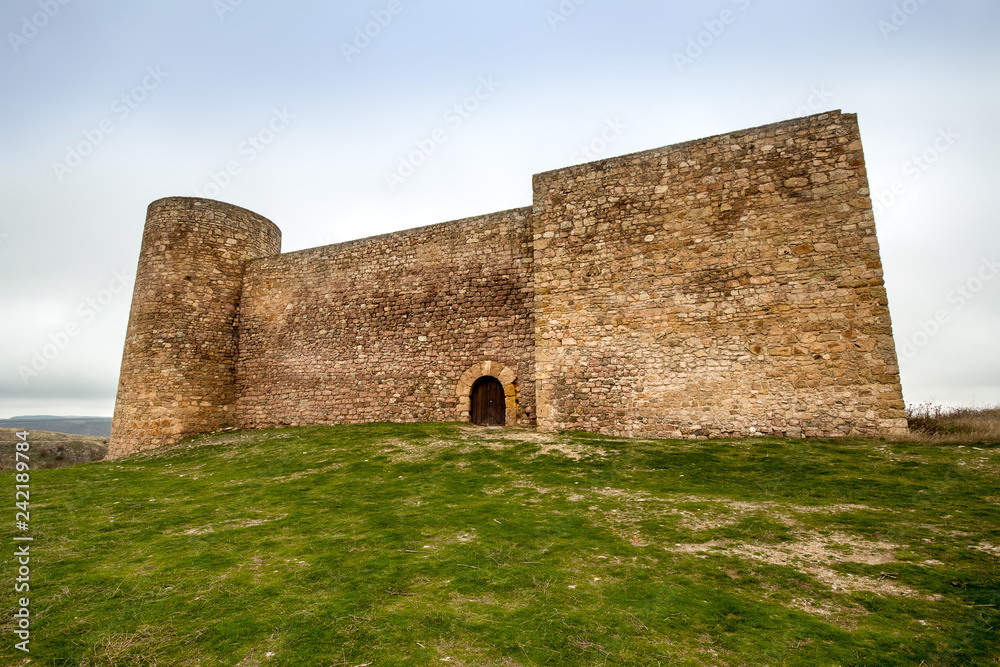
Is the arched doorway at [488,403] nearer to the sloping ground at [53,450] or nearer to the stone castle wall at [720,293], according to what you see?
the stone castle wall at [720,293]

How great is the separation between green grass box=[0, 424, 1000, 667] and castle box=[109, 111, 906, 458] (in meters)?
1.77

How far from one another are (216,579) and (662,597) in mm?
3784

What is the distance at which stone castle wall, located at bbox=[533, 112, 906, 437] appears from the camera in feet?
30.0

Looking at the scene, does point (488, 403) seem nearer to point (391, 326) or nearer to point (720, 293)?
point (391, 326)

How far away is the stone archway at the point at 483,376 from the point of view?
12.5 meters

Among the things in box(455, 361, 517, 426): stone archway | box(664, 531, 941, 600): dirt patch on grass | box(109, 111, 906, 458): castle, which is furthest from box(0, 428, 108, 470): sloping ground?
box(664, 531, 941, 600): dirt patch on grass

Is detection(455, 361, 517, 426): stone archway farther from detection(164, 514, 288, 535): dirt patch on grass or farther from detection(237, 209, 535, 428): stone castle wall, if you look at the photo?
detection(164, 514, 288, 535): dirt patch on grass

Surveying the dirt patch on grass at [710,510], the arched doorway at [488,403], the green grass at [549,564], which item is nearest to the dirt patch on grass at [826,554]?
the green grass at [549,564]

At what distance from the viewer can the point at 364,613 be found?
141 inches

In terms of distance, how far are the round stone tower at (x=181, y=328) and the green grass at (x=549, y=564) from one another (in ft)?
22.6

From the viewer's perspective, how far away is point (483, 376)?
13.2 meters

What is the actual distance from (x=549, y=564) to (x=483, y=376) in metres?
8.91

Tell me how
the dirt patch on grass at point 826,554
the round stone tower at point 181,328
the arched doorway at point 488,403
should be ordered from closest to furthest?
the dirt patch on grass at point 826,554
the arched doorway at point 488,403
the round stone tower at point 181,328

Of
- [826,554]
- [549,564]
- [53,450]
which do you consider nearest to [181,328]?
[549,564]
